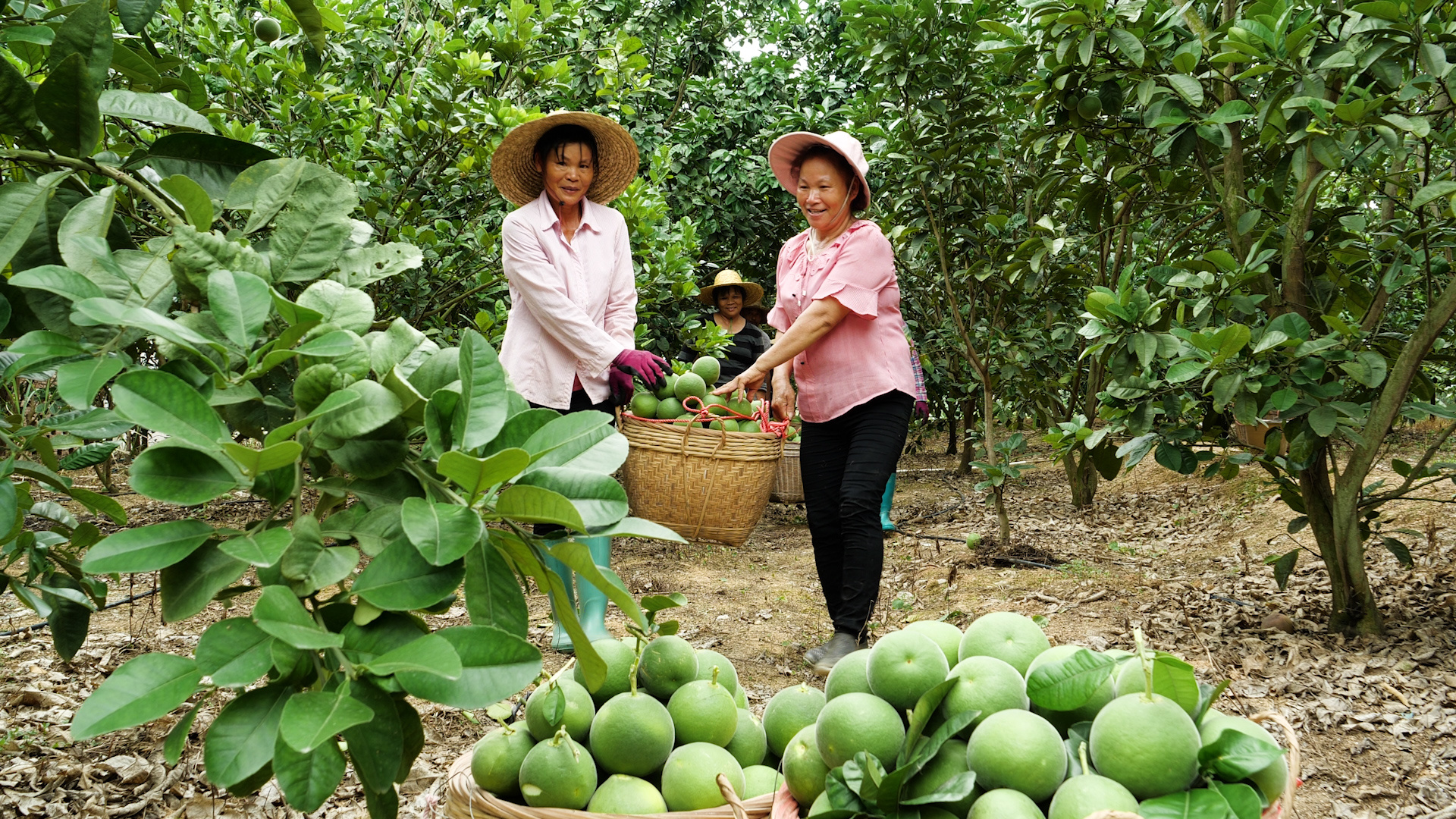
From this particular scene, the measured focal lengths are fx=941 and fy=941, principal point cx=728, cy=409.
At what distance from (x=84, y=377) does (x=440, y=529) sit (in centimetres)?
31

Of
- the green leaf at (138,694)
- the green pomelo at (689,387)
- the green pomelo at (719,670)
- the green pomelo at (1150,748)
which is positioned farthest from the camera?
the green pomelo at (689,387)

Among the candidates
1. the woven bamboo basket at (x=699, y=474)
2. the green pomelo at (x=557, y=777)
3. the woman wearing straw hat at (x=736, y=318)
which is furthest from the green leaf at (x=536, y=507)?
the woman wearing straw hat at (x=736, y=318)

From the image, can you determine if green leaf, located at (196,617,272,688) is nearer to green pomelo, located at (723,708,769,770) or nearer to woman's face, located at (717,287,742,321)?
green pomelo, located at (723,708,769,770)

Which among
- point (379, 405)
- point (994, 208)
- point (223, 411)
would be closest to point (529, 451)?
point (379, 405)

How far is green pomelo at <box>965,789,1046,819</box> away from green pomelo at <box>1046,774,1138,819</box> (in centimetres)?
3

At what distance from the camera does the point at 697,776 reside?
1365 mm

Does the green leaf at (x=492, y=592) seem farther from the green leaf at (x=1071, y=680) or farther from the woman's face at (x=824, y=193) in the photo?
the woman's face at (x=824, y=193)

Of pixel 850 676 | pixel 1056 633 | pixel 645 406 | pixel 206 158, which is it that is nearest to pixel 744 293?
pixel 645 406

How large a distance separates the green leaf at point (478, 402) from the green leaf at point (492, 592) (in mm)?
94

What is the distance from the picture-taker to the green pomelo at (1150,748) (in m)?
1.12

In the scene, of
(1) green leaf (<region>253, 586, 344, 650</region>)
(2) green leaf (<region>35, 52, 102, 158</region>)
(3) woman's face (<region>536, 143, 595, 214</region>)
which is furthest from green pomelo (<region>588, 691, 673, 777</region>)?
(3) woman's face (<region>536, 143, 595, 214</region>)

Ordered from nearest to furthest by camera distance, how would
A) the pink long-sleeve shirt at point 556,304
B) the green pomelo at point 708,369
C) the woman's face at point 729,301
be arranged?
the pink long-sleeve shirt at point 556,304, the green pomelo at point 708,369, the woman's face at point 729,301

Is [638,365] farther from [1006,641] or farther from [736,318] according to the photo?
[736,318]

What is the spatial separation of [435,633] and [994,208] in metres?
4.86
